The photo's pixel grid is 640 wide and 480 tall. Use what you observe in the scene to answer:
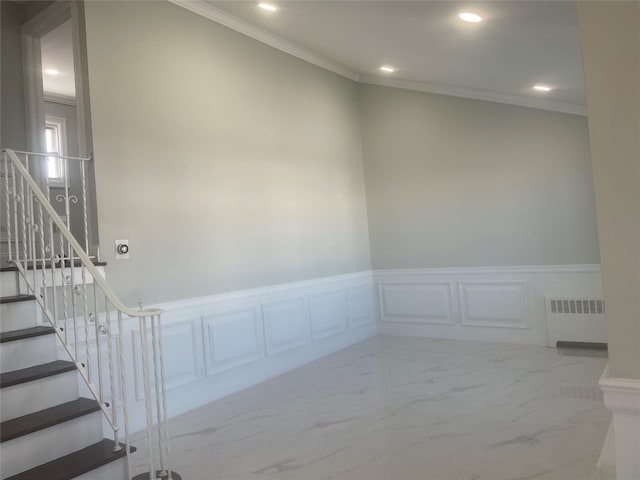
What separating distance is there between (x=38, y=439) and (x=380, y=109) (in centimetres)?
506

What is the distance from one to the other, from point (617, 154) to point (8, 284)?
3.23 metres

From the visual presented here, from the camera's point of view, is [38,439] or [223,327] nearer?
[38,439]

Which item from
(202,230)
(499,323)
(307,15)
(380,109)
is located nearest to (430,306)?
(499,323)

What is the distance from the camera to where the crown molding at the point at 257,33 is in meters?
4.00

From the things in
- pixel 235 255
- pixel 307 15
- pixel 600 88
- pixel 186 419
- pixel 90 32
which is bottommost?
pixel 186 419

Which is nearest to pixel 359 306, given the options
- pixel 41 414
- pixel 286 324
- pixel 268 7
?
pixel 286 324

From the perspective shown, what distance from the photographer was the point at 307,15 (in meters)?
4.01

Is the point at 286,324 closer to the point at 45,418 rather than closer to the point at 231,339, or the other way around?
the point at 231,339

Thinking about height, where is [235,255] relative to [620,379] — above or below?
above

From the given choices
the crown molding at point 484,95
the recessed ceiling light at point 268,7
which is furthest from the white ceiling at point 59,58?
the crown molding at point 484,95

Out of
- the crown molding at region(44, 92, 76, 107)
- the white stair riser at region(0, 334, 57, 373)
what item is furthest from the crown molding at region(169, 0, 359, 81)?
the white stair riser at region(0, 334, 57, 373)

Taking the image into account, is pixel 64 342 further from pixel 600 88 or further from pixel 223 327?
pixel 600 88

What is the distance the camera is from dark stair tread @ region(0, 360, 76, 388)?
233 centimetres

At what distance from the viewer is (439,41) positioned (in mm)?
3721
